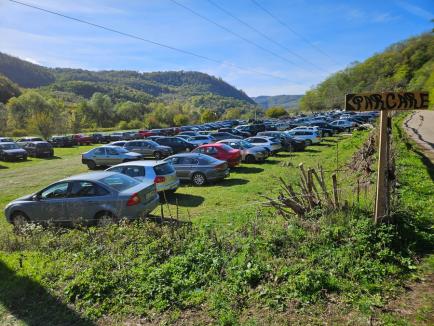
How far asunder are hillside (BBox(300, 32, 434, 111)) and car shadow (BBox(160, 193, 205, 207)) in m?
103

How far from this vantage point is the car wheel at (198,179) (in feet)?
49.5

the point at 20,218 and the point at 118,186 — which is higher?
the point at 118,186

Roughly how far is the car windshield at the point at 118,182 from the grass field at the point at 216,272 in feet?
7.18

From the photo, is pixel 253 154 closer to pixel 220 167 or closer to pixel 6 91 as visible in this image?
pixel 220 167

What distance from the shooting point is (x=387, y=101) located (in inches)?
213

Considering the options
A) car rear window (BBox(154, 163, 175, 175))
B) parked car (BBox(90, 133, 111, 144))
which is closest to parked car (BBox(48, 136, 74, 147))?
parked car (BBox(90, 133, 111, 144))

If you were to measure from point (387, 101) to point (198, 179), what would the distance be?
34.7ft

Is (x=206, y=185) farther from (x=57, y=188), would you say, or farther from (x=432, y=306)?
(x=432, y=306)

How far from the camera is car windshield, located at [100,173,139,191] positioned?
29.7 ft

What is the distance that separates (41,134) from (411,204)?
50498 mm

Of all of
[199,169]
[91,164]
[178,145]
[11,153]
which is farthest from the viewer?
[11,153]

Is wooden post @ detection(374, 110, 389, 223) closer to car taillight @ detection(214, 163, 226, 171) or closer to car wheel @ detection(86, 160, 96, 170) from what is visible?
car taillight @ detection(214, 163, 226, 171)

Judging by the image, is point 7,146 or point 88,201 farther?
point 7,146

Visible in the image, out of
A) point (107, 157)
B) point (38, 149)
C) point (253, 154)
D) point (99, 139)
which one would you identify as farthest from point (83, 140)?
point (253, 154)
